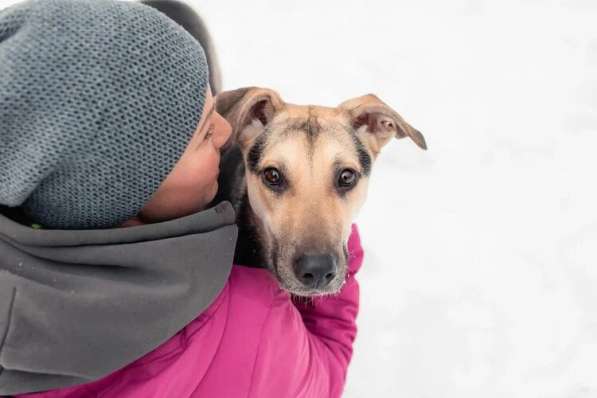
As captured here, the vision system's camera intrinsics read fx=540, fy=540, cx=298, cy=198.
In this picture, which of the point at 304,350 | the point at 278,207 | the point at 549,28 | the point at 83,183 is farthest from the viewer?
the point at 549,28

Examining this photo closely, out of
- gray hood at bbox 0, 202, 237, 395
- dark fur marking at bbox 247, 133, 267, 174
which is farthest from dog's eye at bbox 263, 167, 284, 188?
gray hood at bbox 0, 202, 237, 395

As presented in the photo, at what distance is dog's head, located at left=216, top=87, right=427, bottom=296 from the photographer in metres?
2.64

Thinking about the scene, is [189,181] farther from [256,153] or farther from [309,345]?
[309,345]

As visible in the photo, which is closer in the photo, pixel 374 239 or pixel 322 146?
pixel 322 146

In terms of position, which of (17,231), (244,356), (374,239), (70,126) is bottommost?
(374,239)

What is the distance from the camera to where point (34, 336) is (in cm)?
167

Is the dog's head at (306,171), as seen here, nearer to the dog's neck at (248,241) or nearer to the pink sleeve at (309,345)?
the dog's neck at (248,241)

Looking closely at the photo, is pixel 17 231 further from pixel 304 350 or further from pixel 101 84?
pixel 304 350

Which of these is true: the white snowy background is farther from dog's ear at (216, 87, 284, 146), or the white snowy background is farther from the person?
the person

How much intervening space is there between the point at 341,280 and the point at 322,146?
0.72m

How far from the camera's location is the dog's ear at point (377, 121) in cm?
304

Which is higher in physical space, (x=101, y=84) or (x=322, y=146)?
(x=101, y=84)

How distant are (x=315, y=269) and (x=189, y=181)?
73 centimetres


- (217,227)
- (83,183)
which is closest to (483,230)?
(217,227)
